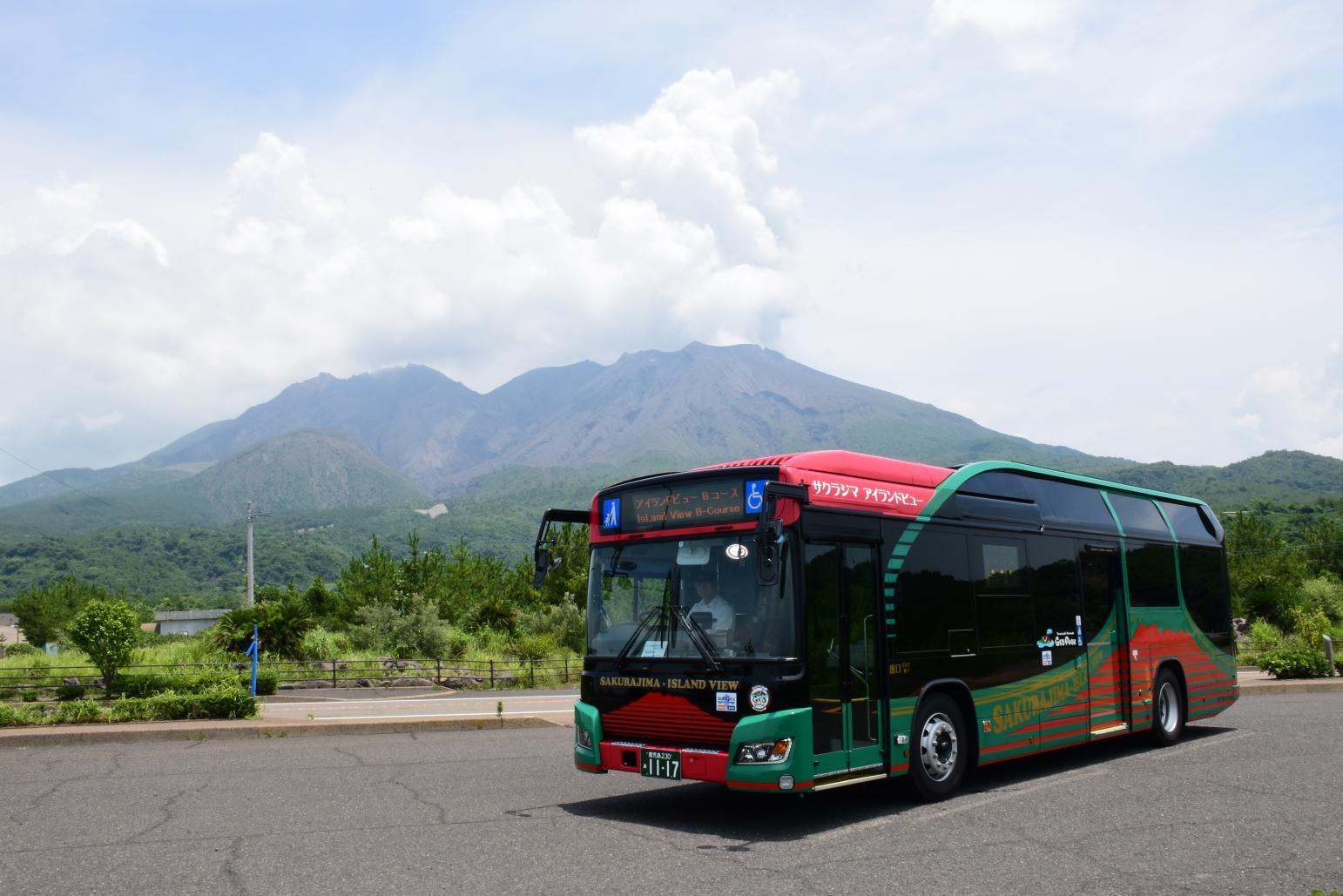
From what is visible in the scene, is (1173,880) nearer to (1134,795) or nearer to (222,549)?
(1134,795)

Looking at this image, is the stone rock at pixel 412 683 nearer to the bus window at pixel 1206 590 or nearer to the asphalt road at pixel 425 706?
the asphalt road at pixel 425 706

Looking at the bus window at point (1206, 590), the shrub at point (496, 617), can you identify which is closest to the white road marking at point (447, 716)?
the bus window at point (1206, 590)

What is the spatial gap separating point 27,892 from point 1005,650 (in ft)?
27.6

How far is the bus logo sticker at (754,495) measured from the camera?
29.0 feet

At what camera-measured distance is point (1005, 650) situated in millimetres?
10812

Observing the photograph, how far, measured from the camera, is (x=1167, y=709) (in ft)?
45.1

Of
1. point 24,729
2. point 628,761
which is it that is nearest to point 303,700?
point 24,729

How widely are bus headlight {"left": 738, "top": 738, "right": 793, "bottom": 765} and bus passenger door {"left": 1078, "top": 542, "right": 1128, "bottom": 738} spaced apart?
5.32 m

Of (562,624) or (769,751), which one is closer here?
(769,751)

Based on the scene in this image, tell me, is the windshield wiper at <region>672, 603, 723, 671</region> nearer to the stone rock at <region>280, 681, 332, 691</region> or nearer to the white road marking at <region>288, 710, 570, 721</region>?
the white road marking at <region>288, 710, 570, 721</region>

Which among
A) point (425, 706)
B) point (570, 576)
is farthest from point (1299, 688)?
point (570, 576)

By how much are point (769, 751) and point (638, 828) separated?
1.33 metres

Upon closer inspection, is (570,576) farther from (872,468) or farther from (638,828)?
(638,828)

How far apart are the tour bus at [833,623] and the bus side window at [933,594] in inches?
0.8
